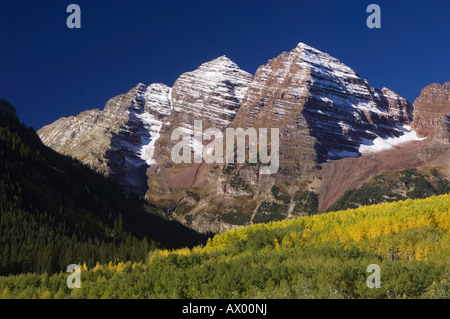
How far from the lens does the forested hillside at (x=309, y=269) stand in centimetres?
6544

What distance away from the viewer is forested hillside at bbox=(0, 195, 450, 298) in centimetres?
6544

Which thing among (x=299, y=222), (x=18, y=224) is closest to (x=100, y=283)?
(x=299, y=222)

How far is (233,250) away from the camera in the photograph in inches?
4466

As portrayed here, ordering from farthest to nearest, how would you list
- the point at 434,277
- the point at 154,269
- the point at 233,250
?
the point at 233,250, the point at 154,269, the point at 434,277

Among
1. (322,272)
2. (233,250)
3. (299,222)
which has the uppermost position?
(299,222)

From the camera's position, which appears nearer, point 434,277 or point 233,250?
point 434,277

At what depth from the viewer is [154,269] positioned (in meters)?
86.7

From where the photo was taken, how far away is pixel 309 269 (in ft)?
234

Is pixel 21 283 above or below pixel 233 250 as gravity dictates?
below

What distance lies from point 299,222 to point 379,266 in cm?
6143
